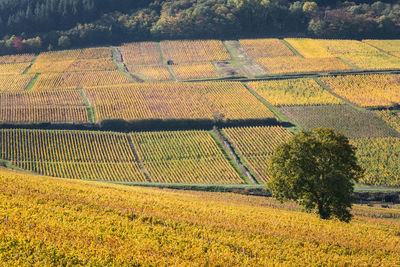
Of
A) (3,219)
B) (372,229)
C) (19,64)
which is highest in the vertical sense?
(3,219)

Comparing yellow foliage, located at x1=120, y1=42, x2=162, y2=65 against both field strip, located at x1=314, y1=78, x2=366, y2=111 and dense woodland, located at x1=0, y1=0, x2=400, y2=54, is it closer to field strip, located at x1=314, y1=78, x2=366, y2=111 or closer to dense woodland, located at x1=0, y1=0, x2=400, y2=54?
dense woodland, located at x1=0, y1=0, x2=400, y2=54

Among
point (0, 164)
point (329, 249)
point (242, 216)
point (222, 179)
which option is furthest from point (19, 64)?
point (329, 249)

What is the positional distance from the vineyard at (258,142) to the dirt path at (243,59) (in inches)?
1238

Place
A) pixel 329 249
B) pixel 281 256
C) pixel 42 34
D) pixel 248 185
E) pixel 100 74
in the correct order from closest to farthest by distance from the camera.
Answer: pixel 281 256
pixel 329 249
pixel 248 185
pixel 100 74
pixel 42 34

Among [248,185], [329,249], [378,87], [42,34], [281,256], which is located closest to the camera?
Result: [281,256]

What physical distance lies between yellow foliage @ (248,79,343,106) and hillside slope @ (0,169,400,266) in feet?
193

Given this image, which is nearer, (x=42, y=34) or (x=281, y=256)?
(x=281, y=256)

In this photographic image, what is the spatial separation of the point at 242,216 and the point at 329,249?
8679 mm

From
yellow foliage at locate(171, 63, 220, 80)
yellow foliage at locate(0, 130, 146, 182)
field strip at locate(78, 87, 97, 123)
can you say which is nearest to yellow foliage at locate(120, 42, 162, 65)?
yellow foliage at locate(171, 63, 220, 80)

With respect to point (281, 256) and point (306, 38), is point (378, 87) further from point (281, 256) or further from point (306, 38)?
point (281, 256)

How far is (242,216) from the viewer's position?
39.7 meters

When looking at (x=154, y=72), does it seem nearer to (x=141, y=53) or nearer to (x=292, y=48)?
(x=141, y=53)

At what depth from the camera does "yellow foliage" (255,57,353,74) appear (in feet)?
386

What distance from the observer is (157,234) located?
103ft
